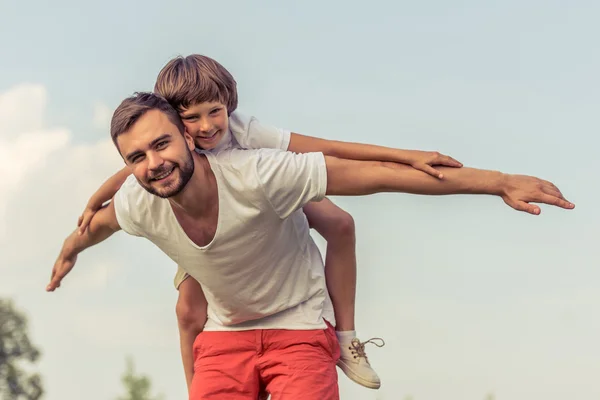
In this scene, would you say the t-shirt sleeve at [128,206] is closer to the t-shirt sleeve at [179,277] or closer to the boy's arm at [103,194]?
the boy's arm at [103,194]

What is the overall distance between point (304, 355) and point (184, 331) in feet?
2.34

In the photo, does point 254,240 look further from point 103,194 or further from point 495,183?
point 495,183

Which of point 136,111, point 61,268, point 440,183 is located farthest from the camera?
point 61,268

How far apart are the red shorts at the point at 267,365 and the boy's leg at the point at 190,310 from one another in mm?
193

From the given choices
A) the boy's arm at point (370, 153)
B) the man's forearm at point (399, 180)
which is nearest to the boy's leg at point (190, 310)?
the boy's arm at point (370, 153)

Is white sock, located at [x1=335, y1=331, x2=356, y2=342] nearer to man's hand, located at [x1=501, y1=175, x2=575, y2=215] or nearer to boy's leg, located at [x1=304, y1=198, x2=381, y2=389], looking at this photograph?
boy's leg, located at [x1=304, y1=198, x2=381, y2=389]

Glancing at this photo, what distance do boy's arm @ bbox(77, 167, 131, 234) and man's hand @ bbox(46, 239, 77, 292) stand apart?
1.06ft

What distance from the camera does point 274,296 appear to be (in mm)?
4145

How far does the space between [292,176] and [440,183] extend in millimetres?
599

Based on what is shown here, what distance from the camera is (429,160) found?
3672 millimetres

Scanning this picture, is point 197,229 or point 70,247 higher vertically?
point 197,229

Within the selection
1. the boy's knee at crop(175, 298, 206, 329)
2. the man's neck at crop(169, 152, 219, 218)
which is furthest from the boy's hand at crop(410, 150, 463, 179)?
the boy's knee at crop(175, 298, 206, 329)

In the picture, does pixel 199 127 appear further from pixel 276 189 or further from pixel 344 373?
pixel 344 373

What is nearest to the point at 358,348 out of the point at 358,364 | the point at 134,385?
the point at 358,364
